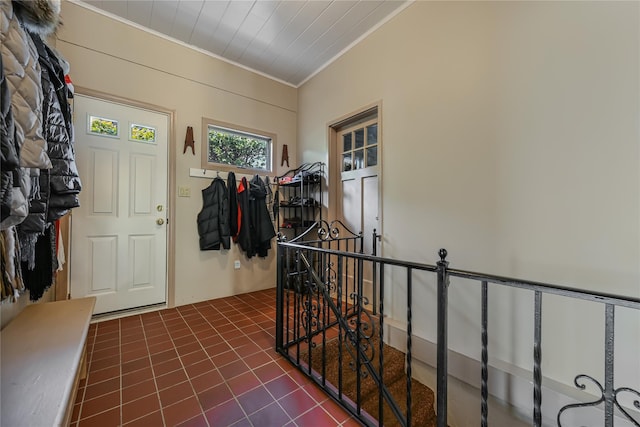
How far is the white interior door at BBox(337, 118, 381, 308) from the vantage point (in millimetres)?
2703

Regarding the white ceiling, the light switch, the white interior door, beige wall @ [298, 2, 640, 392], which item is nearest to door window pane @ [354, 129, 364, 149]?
the white interior door

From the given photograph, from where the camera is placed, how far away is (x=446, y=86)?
79.7 inches

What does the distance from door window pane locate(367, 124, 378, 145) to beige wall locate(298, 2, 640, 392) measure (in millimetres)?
282

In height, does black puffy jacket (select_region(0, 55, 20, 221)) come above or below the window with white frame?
below

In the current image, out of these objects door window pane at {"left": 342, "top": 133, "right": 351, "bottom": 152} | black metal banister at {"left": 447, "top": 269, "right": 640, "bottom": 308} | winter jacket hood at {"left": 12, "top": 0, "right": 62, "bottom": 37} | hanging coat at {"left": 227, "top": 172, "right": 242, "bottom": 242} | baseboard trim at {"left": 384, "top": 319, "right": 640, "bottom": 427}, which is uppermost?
door window pane at {"left": 342, "top": 133, "right": 351, "bottom": 152}

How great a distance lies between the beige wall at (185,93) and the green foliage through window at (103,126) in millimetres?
275

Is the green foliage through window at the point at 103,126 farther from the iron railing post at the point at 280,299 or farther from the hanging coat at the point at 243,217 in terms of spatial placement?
the iron railing post at the point at 280,299

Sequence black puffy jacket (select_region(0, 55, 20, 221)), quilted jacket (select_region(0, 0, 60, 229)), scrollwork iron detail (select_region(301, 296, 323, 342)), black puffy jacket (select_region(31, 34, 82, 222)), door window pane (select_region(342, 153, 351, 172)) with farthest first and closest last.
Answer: door window pane (select_region(342, 153, 351, 172))
scrollwork iron detail (select_region(301, 296, 323, 342))
black puffy jacket (select_region(31, 34, 82, 222))
quilted jacket (select_region(0, 0, 60, 229))
black puffy jacket (select_region(0, 55, 20, 221))

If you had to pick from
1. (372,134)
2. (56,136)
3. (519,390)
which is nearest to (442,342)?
(519,390)

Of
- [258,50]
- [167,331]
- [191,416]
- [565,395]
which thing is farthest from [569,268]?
[258,50]

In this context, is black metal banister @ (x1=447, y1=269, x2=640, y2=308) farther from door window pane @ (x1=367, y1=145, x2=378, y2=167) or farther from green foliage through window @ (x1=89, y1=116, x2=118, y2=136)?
green foliage through window @ (x1=89, y1=116, x2=118, y2=136)

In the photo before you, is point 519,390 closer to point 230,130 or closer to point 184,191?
point 184,191

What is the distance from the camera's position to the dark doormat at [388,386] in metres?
1.74

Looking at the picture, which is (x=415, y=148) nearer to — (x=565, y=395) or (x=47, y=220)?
(x=565, y=395)
